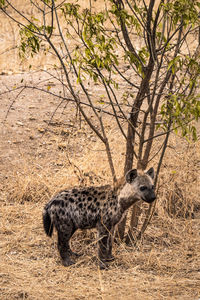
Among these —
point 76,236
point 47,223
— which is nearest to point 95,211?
point 47,223

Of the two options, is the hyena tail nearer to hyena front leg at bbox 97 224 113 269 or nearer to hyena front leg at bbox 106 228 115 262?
hyena front leg at bbox 97 224 113 269

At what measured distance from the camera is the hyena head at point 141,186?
4.62 metres

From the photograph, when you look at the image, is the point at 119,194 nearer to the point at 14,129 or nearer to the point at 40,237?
the point at 40,237

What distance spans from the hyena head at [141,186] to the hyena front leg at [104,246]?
47cm

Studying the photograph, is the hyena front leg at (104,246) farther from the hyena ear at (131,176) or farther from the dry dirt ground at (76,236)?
the hyena ear at (131,176)

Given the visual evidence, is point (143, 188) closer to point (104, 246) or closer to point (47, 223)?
point (104, 246)

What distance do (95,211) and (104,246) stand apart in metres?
0.36

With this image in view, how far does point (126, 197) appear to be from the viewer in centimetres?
474

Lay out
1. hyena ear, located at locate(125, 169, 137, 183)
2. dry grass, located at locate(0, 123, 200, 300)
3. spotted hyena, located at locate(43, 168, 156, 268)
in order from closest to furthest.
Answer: dry grass, located at locate(0, 123, 200, 300), hyena ear, located at locate(125, 169, 137, 183), spotted hyena, located at locate(43, 168, 156, 268)

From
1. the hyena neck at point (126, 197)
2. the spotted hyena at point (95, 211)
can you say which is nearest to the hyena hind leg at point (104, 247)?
the spotted hyena at point (95, 211)

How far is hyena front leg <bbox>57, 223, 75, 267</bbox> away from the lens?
4.77 meters

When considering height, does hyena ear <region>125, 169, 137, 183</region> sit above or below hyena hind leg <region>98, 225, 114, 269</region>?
above

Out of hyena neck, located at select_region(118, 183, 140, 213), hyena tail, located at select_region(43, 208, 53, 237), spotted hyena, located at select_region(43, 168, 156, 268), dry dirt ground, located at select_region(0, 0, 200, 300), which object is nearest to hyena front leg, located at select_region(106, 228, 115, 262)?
spotted hyena, located at select_region(43, 168, 156, 268)

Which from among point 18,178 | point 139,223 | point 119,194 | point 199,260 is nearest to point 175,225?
point 139,223
